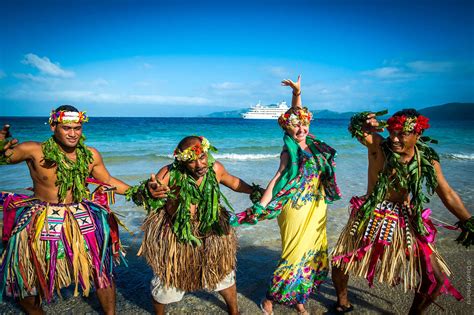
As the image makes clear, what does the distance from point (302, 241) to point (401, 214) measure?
949mm

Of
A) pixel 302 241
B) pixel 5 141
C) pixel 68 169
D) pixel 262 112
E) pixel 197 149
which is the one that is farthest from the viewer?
pixel 262 112

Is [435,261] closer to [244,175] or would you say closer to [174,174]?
[174,174]

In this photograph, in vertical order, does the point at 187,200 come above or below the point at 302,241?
above

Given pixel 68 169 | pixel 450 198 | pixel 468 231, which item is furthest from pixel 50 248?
pixel 468 231

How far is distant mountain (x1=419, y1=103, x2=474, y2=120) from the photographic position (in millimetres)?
75956

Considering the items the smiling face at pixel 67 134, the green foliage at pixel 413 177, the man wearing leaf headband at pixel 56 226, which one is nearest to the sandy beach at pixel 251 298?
the man wearing leaf headband at pixel 56 226

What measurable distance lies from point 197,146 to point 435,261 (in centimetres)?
233

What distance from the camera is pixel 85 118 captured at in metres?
3.01

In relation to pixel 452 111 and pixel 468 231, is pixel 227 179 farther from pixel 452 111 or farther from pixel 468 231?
pixel 452 111

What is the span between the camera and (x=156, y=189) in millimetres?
2596

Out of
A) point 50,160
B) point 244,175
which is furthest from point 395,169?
point 244,175

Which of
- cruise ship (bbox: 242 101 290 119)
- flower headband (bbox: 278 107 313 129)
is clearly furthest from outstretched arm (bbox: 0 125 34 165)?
cruise ship (bbox: 242 101 290 119)

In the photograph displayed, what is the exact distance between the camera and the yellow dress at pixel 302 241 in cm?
296

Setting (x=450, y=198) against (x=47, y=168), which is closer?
(x=450, y=198)
